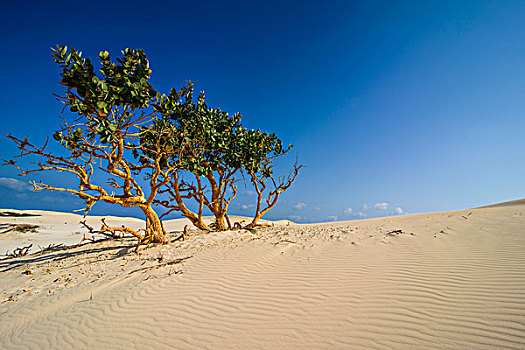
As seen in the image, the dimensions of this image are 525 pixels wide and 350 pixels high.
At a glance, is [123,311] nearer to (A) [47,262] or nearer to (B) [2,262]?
(A) [47,262]

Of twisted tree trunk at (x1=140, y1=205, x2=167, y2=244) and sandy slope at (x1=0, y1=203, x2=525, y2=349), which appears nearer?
sandy slope at (x1=0, y1=203, x2=525, y2=349)

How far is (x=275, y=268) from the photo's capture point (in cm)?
492

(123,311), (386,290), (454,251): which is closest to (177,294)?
(123,311)

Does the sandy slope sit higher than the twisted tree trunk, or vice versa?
the twisted tree trunk

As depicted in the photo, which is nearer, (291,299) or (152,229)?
(291,299)

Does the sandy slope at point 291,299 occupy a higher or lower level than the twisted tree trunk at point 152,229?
lower

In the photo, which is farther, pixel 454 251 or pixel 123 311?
pixel 454 251

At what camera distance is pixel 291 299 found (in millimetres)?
3469

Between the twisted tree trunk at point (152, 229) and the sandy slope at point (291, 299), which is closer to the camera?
the sandy slope at point (291, 299)

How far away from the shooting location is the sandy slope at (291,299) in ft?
8.31

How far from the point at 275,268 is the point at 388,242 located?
11.8 feet

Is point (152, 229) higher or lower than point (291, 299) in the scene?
higher

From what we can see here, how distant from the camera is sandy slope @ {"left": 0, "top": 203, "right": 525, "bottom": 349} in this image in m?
2.53

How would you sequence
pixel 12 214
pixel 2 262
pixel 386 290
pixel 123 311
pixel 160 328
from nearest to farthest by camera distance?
pixel 160 328 < pixel 386 290 < pixel 123 311 < pixel 2 262 < pixel 12 214
